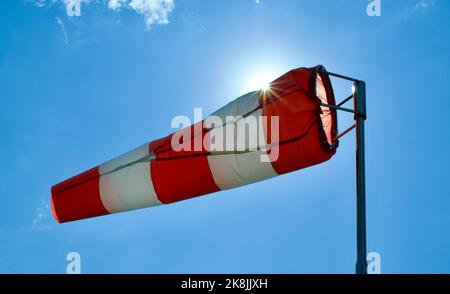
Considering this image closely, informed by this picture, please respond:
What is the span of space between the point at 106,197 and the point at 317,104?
3215 millimetres

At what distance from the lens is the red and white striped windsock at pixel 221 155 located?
17.2ft

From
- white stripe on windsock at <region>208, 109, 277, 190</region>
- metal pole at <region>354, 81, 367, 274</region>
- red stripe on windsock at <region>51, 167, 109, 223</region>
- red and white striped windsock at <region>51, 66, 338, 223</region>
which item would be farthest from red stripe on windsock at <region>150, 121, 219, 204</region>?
metal pole at <region>354, 81, 367, 274</region>

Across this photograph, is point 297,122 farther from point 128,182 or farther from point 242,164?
point 128,182

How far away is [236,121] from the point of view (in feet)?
18.9

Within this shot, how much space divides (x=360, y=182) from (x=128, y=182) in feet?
11.2

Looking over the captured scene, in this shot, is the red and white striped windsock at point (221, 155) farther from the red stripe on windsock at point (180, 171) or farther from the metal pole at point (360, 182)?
the metal pole at point (360, 182)

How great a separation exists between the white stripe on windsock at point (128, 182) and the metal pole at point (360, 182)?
113 inches

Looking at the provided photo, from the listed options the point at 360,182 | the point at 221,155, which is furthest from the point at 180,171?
the point at 360,182

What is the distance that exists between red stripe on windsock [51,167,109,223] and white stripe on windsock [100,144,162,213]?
0.10 metres

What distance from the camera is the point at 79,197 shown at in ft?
23.2

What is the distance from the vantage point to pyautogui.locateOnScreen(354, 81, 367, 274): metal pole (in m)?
4.14
